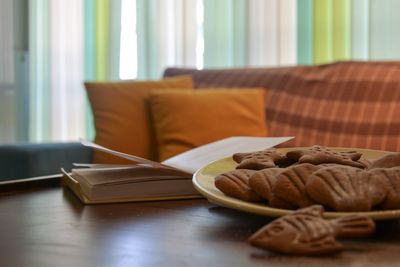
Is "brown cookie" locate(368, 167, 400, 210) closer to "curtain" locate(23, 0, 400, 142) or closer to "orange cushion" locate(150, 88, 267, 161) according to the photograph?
"orange cushion" locate(150, 88, 267, 161)

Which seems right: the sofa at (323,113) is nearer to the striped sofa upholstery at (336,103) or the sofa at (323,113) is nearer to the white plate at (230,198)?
the striped sofa upholstery at (336,103)

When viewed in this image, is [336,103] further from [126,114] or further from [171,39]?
[171,39]

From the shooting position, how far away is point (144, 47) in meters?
2.97

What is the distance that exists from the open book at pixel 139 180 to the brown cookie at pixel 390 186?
37 centimetres

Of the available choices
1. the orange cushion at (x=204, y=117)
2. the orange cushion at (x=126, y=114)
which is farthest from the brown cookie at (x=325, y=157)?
the orange cushion at (x=126, y=114)

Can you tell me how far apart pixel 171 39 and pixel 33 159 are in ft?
3.63

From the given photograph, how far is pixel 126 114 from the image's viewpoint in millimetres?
2287

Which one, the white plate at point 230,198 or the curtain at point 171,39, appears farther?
the curtain at point 171,39

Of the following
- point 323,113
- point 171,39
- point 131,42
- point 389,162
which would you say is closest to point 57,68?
point 131,42

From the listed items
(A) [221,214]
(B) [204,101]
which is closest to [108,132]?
(B) [204,101]

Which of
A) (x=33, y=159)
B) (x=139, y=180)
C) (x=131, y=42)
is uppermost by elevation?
(x=131, y=42)

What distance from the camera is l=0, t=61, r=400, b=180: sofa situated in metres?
1.97

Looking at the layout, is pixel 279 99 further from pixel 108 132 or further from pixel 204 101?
pixel 108 132

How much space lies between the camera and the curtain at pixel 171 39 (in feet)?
8.03
